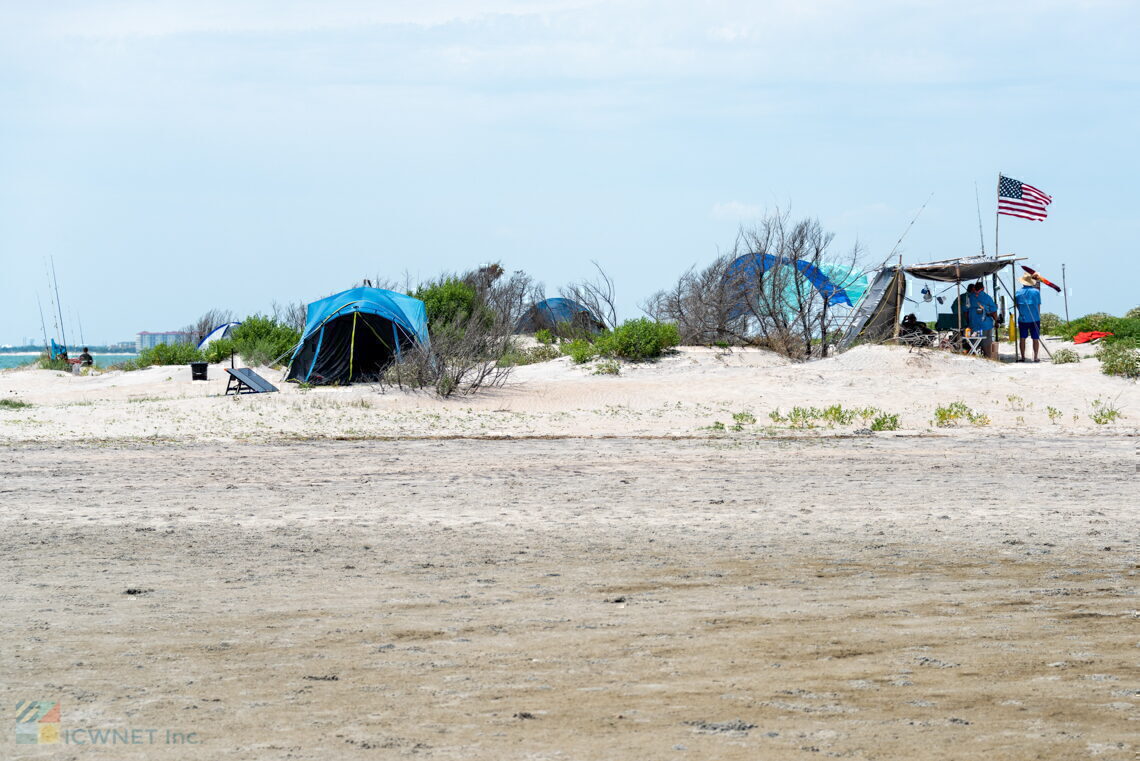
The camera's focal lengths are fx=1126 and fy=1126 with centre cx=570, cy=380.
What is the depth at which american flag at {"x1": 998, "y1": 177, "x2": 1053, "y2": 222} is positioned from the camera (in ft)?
74.4

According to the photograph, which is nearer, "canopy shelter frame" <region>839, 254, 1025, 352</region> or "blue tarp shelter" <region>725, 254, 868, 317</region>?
"canopy shelter frame" <region>839, 254, 1025, 352</region>

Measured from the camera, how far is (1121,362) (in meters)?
18.3

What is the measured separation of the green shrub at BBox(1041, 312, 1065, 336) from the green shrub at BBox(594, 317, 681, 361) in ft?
40.9

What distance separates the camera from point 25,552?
289 inches

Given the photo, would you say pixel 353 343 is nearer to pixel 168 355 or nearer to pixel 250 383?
pixel 250 383

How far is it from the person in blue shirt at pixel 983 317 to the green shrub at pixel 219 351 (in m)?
18.4

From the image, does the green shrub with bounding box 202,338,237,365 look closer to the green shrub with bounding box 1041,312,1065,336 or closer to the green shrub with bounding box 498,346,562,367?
the green shrub with bounding box 498,346,562,367

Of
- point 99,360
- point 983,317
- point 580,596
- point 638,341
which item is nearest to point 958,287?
point 983,317

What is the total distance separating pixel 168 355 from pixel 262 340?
5644 mm

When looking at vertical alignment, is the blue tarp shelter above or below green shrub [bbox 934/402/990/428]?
above

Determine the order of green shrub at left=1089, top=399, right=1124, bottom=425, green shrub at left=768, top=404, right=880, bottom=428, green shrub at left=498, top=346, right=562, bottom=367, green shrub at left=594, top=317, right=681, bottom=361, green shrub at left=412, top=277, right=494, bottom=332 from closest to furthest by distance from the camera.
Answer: green shrub at left=1089, top=399, right=1124, bottom=425
green shrub at left=768, top=404, right=880, bottom=428
green shrub at left=594, top=317, right=681, bottom=361
green shrub at left=498, top=346, right=562, bottom=367
green shrub at left=412, top=277, right=494, bottom=332

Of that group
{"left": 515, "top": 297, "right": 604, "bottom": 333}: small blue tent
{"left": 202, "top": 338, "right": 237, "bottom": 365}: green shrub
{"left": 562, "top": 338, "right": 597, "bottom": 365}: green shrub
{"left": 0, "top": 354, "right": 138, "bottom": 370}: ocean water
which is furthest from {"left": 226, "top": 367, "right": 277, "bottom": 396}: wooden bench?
{"left": 0, "top": 354, "right": 138, "bottom": 370}: ocean water

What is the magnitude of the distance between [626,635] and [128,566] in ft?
11.1

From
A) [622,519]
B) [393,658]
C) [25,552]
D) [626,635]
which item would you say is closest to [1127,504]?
[622,519]
